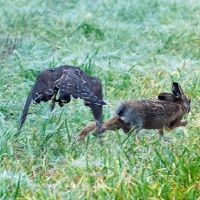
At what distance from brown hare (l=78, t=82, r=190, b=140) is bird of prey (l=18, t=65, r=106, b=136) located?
0.50ft

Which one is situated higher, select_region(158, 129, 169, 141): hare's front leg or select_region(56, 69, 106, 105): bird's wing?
select_region(56, 69, 106, 105): bird's wing

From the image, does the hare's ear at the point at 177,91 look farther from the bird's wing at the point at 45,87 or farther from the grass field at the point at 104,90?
the bird's wing at the point at 45,87

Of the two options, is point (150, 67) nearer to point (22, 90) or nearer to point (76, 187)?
point (22, 90)

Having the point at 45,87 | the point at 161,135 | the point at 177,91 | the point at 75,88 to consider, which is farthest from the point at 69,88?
the point at 177,91

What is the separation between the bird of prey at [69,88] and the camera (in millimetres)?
5289

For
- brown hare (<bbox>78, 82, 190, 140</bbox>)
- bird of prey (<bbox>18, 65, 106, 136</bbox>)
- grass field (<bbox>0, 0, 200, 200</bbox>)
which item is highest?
bird of prey (<bbox>18, 65, 106, 136</bbox>)

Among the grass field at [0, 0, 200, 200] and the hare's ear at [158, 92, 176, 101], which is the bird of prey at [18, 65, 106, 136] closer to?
the grass field at [0, 0, 200, 200]

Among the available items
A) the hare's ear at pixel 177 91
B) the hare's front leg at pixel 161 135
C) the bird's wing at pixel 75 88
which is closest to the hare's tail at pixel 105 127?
the bird's wing at pixel 75 88

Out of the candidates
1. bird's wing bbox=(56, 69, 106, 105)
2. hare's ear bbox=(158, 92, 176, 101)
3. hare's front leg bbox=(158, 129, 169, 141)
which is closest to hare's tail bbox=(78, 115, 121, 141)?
bird's wing bbox=(56, 69, 106, 105)

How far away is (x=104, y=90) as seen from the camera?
7.16 m

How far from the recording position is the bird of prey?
5289 millimetres

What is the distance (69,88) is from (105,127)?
20.4 inches

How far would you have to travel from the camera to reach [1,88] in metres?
6.98

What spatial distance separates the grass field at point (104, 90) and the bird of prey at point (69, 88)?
1.05ft
